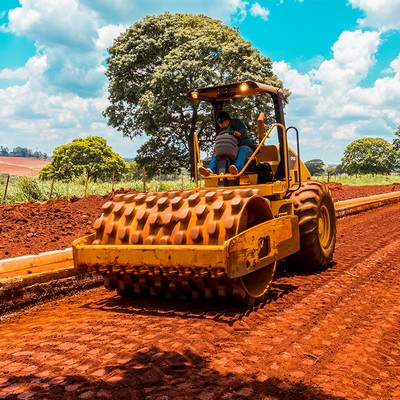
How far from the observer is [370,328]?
502 centimetres

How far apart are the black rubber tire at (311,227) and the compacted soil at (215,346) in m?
0.39

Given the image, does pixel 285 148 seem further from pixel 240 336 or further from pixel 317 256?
pixel 240 336

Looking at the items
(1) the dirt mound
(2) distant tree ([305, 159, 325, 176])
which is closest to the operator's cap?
(1) the dirt mound

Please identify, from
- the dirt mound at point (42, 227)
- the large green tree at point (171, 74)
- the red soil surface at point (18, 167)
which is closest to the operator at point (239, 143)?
the dirt mound at point (42, 227)

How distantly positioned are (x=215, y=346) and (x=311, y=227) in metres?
3.38

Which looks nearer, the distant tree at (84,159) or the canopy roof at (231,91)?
the canopy roof at (231,91)

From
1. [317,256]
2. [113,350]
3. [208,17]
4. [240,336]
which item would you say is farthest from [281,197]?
[208,17]

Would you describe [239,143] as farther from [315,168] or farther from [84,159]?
[315,168]

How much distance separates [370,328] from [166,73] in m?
24.4

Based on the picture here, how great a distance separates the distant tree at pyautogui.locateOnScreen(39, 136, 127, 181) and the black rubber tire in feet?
141

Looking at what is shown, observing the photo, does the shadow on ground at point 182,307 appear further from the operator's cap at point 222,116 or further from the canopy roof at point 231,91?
the canopy roof at point 231,91

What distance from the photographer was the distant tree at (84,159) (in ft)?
167

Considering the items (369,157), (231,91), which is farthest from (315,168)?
(231,91)

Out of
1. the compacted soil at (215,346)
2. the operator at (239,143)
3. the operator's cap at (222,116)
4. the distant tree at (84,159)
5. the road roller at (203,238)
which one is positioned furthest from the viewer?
the distant tree at (84,159)
